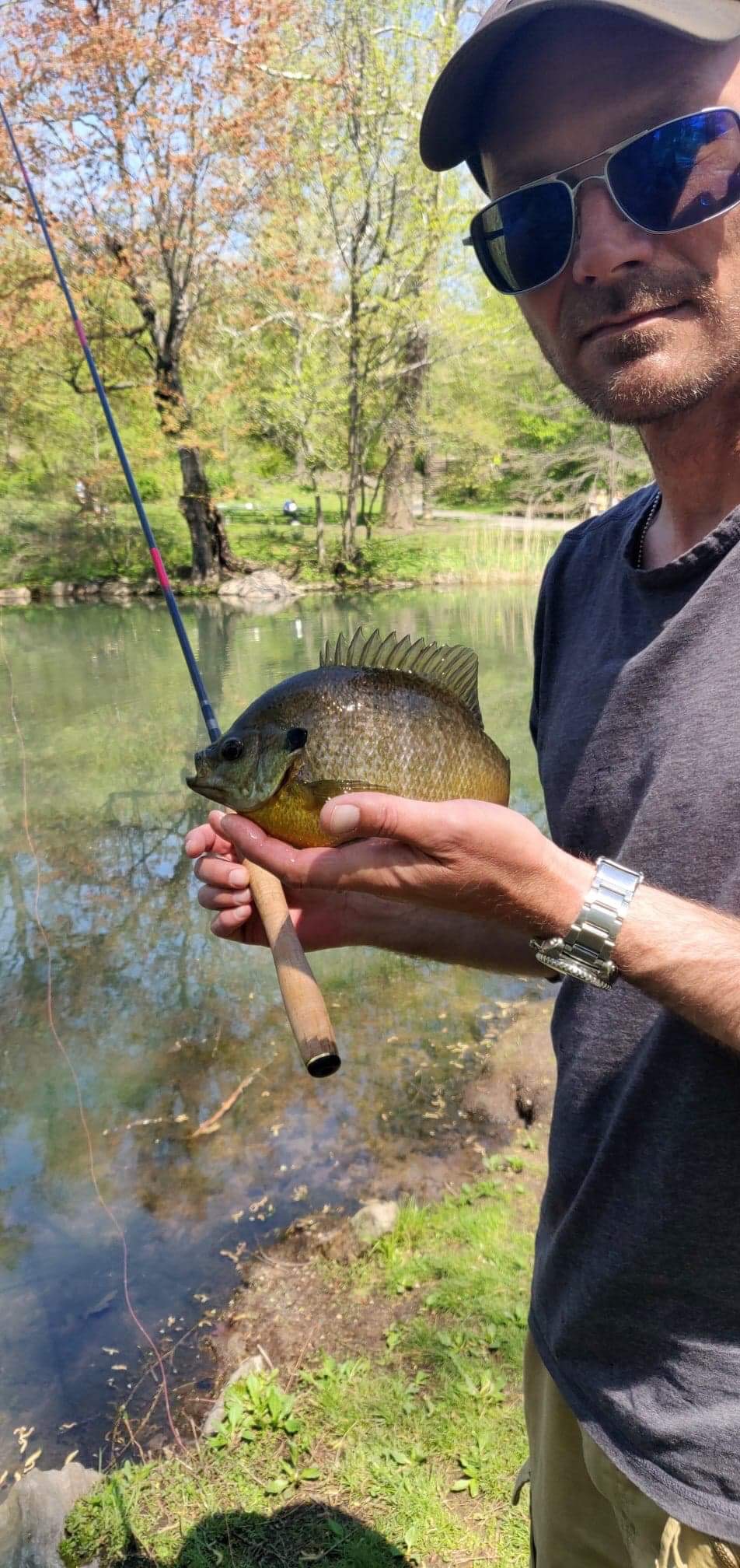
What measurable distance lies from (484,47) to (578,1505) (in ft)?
8.40

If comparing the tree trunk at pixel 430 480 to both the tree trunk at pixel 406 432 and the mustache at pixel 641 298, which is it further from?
the mustache at pixel 641 298

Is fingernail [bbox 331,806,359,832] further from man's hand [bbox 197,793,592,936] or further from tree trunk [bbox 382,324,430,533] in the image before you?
tree trunk [bbox 382,324,430,533]

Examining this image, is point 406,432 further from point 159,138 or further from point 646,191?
point 646,191

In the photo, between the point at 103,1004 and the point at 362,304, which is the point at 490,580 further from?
the point at 103,1004

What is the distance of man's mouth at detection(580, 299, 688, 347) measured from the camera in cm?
155

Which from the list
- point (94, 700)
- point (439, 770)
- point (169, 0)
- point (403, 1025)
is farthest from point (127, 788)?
point (169, 0)

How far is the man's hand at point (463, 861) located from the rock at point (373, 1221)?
315cm

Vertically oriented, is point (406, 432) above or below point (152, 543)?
above

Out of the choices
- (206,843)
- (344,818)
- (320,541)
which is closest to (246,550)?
(320,541)

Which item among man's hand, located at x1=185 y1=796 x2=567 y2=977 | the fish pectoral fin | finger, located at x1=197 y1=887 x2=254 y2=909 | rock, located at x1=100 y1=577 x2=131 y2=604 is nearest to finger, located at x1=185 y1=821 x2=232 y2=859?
man's hand, located at x1=185 y1=796 x2=567 y2=977

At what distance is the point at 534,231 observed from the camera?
67.8 inches

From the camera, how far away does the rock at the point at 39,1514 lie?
281 centimetres

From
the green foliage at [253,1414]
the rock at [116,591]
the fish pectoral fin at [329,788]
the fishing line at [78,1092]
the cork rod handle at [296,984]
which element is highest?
the fish pectoral fin at [329,788]

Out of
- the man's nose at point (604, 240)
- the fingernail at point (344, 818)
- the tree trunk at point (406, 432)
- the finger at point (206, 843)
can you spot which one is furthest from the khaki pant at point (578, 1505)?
the tree trunk at point (406, 432)
